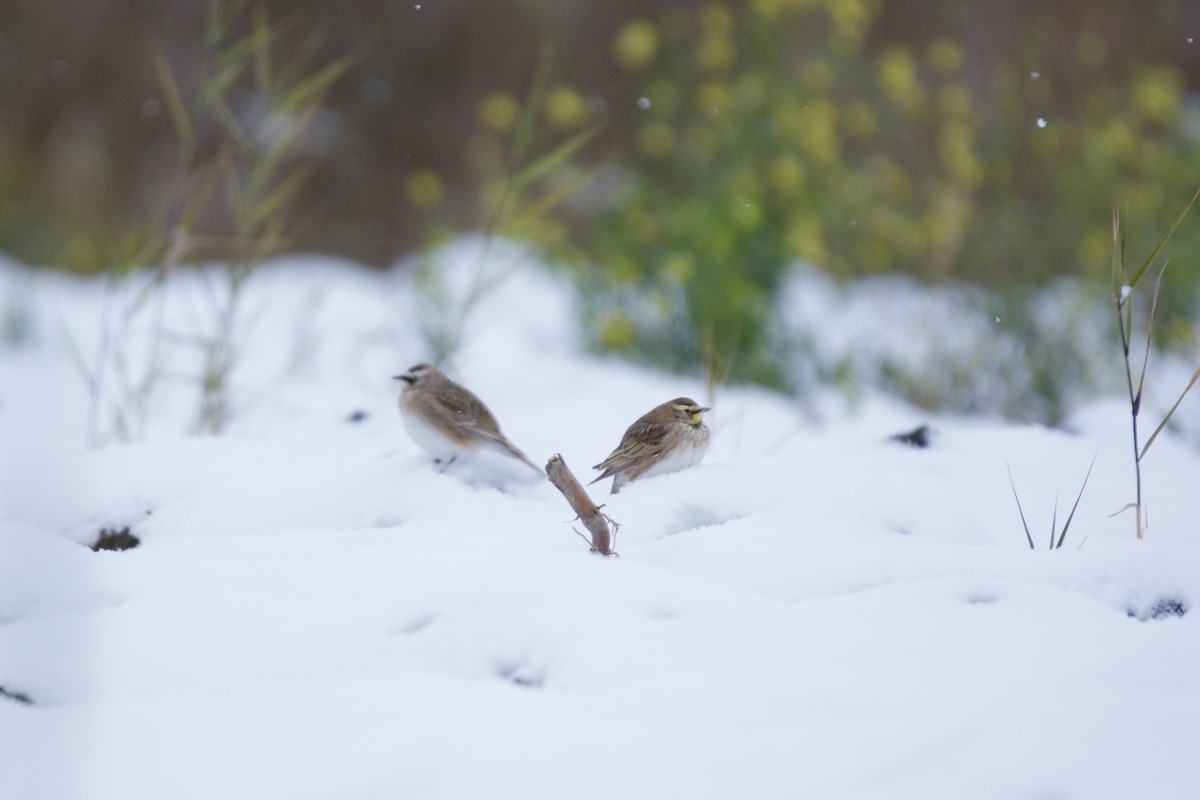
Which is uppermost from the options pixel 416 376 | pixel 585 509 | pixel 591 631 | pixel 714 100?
pixel 714 100

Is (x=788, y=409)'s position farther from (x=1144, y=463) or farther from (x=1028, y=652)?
(x=1028, y=652)

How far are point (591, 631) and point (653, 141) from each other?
4466 millimetres

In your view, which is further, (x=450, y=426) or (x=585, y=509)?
(x=450, y=426)

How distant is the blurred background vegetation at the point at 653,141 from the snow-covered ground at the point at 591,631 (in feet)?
2.80

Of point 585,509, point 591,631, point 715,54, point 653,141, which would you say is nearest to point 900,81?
point 715,54

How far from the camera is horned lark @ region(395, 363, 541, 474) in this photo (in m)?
2.64

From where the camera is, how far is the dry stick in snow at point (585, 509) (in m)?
1.95

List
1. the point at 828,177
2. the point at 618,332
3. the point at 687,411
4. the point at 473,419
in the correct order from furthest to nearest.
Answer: the point at 828,177 → the point at 618,332 → the point at 473,419 → the point at 687,411

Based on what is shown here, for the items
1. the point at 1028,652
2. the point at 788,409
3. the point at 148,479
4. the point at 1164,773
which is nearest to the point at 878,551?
the point at 1028,652

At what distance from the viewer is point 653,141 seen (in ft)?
18.7

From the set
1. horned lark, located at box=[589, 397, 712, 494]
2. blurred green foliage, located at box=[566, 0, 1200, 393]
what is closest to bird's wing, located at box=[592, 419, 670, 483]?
horned lark, located at box=[589, 397, 712, 494]

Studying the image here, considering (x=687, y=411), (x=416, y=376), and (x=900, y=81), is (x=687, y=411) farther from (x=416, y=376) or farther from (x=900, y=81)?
(x=900, y=81)

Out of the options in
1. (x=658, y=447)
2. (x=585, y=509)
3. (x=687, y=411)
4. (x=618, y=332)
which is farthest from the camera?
(x=618, y=332)

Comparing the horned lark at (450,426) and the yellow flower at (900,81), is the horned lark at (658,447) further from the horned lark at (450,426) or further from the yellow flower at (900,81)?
the yellow flower at (900,81)
